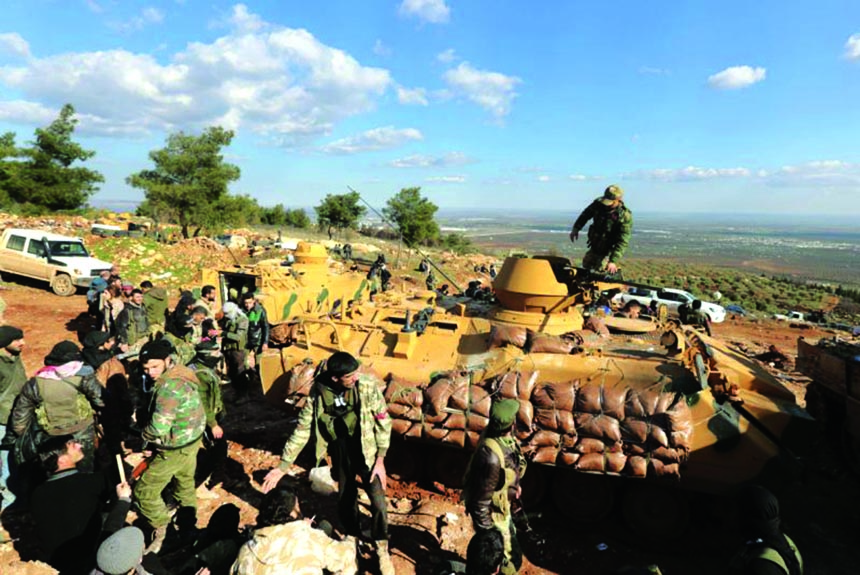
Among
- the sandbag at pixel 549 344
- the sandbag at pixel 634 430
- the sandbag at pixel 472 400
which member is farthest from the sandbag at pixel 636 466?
the sandbag at pixel 472 400

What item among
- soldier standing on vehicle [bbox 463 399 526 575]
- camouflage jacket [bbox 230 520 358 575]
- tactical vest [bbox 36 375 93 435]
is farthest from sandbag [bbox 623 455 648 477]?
tactical vest [bbox 36 375 93 435]

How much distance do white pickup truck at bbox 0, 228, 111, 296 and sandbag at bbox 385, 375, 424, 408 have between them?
13.2m

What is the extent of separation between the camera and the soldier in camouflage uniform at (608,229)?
7539 millimetres

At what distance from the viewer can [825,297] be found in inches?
1282

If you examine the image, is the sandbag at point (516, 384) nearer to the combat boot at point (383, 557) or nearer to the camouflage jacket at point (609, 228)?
the combat boot at point (383, 557)

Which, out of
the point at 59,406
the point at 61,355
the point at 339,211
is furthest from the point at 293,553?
the point at 339,211

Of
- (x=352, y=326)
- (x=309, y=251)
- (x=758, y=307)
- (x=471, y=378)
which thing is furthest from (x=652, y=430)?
(x=758, y=307)

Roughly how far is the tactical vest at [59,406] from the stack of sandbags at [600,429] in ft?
16.6

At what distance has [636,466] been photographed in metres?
5.39

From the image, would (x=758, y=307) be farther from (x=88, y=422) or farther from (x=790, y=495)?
(x=88, y=422)

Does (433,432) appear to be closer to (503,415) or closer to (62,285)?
(503,415)

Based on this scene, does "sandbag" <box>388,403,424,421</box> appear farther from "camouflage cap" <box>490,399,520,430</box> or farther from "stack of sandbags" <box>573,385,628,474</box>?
"camouflage cap" <box>490,399,520,430</box>

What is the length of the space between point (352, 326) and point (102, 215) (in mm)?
32982

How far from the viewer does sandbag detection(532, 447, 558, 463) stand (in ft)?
18.4
